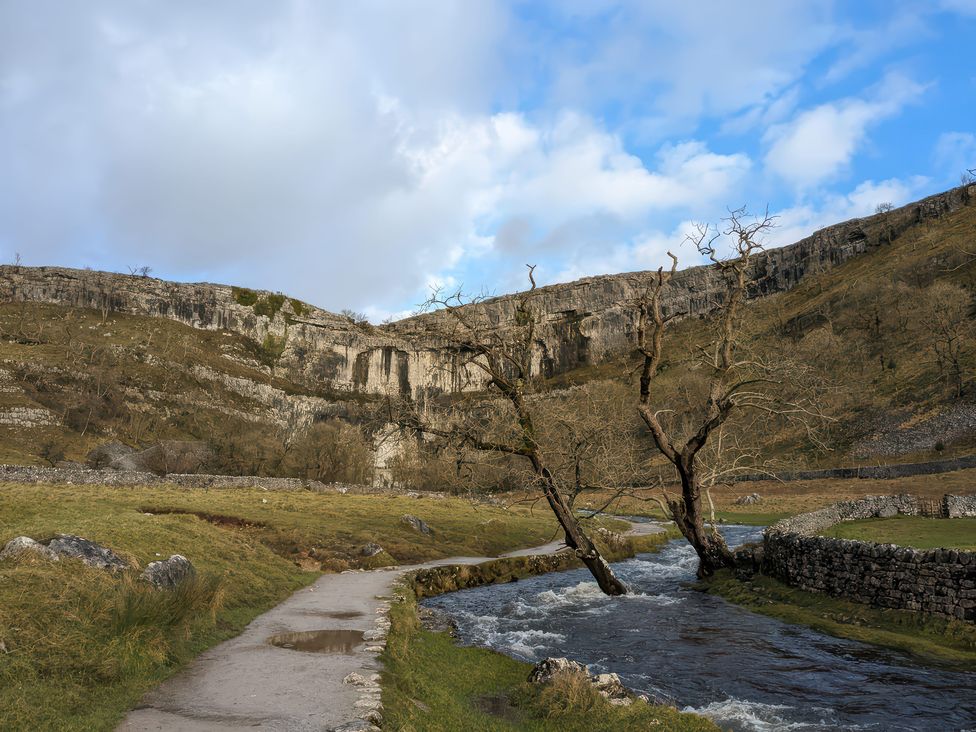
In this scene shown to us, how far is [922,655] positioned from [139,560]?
17.3 metres

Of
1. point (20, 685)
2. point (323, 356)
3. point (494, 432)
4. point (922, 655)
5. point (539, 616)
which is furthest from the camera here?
point (323, 356)

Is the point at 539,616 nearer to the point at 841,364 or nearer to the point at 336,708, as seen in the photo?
the point at 336,708

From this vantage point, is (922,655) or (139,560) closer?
(922,655)

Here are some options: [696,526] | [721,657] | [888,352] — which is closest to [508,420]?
[696,526]

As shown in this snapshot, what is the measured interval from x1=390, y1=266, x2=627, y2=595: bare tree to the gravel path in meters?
6.64

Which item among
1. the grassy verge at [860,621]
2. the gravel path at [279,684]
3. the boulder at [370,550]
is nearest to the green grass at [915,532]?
the grassy verge at [860,621]

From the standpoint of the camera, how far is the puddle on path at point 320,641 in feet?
35.7

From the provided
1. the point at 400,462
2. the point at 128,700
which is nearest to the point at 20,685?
the point at 128,700

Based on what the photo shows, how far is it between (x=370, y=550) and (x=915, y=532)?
2077 cm

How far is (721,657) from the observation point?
1304cm

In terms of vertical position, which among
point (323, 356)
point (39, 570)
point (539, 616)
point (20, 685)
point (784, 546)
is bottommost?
point (539, 616)

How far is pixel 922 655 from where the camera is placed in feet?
39.6

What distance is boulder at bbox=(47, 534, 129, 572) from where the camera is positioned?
37.8 feet

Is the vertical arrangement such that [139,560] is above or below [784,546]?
above
